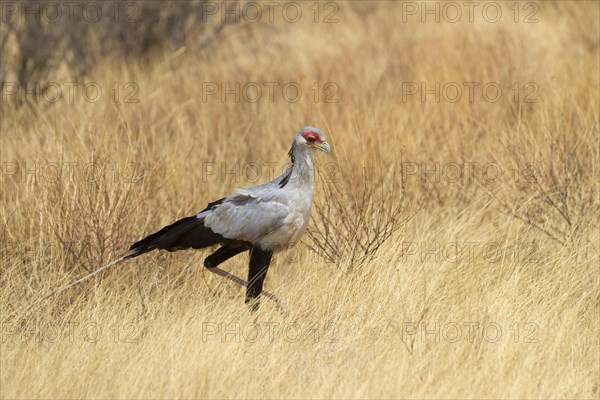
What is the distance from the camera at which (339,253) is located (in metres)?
5.99

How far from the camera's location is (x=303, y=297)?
216 inches

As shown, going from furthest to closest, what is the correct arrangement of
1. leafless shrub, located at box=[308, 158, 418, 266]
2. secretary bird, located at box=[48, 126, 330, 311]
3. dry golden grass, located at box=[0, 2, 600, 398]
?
leafless shrub, located at box=[308, 158, 418, 266] → secretary bird, located at box=[48, 126, 330, 311] → dry golden grass, located at box=[0, 2, 600, 398]

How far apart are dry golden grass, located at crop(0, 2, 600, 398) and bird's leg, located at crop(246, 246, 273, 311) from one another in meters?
0.12

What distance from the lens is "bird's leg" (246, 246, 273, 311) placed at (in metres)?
5.37

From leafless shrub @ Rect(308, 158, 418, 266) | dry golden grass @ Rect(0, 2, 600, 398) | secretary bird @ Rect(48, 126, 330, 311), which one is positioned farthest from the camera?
leafless shrub @ Rect(308, 158, 418, 266)

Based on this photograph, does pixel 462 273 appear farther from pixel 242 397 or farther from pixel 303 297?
pixel 242 397

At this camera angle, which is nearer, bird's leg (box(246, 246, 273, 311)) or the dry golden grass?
the dry golden grass

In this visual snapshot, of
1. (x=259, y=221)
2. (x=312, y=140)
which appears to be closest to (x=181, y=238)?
(x=259, y=221)

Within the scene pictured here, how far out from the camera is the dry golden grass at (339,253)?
15.0 ft

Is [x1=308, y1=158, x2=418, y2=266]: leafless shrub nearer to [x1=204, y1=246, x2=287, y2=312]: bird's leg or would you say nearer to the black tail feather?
[x1=204, y1=246, x2=287, y2=312]: bird's leg

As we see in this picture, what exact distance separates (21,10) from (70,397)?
6.15 metres

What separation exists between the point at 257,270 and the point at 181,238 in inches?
17.2

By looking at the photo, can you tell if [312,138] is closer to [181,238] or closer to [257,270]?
[257,270]

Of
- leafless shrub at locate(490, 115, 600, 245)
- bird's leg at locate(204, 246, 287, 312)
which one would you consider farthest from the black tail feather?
leafless shrub at locate(490, 115, 600, 245)
